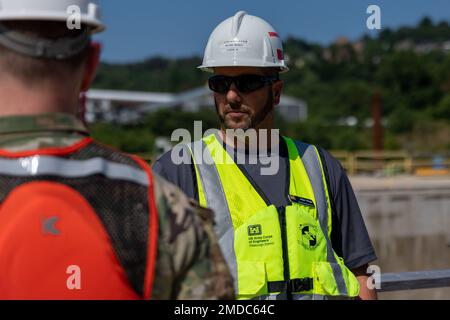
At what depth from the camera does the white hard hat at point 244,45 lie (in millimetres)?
3254

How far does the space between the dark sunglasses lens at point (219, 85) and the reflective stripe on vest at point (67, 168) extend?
1.62 meters

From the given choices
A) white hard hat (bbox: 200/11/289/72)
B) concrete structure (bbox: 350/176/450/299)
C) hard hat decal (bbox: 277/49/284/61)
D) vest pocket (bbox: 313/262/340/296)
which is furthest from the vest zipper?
concrete structure (bbox: 350/176/450/299)

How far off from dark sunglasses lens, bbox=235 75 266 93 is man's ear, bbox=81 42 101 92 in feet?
4.96

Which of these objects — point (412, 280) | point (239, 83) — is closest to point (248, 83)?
point (239, 83)

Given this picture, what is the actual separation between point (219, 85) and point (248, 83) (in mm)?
112

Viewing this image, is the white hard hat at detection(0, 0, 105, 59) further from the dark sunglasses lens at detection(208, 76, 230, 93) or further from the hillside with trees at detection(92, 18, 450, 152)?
the dark sunglasses lens at detection(208, 76, 230, 93)

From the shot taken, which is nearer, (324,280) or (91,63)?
(91,63)

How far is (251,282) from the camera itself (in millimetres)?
2705

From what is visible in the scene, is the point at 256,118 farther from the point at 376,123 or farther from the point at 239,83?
the point at 376,123

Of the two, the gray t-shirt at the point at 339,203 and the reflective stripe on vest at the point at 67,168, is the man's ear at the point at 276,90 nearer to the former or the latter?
the gray t-shirt at the point at 339,203

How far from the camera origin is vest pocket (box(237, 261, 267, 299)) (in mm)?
2703
